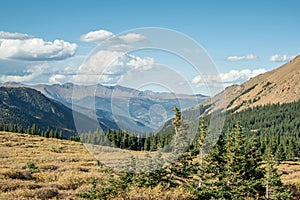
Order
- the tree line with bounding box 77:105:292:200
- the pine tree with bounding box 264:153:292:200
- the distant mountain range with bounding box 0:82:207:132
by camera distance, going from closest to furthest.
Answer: the distant mountain range with bounding box 0:82:207:132
the tree line with bounding box 77:105:292:200
the pine tree with bounding box 264:153:292:200

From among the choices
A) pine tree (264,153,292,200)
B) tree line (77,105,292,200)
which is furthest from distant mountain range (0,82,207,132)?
pine tree (264,153,292,200)

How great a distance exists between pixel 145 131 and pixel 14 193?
6.79 metres

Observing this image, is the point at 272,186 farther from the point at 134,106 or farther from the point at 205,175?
the point at 134,106

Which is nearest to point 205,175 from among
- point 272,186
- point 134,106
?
point 272,186

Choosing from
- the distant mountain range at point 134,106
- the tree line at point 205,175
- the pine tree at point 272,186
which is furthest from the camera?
the pine tree at point 272,186

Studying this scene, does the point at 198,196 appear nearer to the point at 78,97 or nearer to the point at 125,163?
the point at 125,163

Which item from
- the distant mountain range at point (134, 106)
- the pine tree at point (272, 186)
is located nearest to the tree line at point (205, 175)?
the pine tree at point (272, 186)

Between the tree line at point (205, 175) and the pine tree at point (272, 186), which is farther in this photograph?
the pine tree at point (272, 186)

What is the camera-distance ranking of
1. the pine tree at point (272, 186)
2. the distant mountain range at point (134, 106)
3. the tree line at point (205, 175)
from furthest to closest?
1. the pine tree at point (272, 186)
2. the tree line at point (205, 175)
3. the distant mountain range at point (134, 106)

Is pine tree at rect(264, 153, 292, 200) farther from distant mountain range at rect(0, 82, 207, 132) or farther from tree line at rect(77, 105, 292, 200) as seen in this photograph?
distant mountain range at rect(0, 82, 207, 132)

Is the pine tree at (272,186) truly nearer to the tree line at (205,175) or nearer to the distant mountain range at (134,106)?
the tree line at (205,175)

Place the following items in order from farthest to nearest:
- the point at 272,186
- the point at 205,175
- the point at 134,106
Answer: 1. the point at 272,186
2. the point at 205,175
3. the point at 134,106

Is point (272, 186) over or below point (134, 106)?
below

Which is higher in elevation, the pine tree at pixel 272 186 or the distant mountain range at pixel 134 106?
the distant mountain range at pixel 134 106
